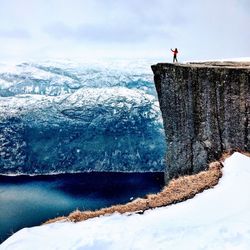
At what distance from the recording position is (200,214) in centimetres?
1207

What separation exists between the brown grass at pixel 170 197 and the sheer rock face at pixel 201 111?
3881 millimetres

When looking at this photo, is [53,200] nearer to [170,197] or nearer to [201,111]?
[201,111]

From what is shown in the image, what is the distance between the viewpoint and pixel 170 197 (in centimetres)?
1448

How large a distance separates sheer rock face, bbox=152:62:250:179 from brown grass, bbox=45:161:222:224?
3881 millimetres

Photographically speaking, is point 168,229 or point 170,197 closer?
point 168,229

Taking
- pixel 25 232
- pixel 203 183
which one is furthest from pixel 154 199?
pixel 25 232

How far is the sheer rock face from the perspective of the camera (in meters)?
20.1

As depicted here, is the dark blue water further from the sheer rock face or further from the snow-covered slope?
the snow-covered slope

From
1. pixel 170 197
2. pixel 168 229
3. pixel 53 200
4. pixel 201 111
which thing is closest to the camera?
pixel 168 229

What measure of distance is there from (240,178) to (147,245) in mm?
5575

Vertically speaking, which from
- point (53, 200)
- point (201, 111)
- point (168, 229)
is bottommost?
point (53, 200)

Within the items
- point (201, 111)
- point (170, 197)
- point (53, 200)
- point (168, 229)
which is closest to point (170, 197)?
point (170, 197)

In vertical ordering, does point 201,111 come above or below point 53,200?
above

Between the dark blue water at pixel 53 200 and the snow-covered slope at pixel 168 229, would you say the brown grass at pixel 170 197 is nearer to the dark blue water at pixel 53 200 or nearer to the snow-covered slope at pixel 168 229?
the snow-covered slope at pixel 168 229
